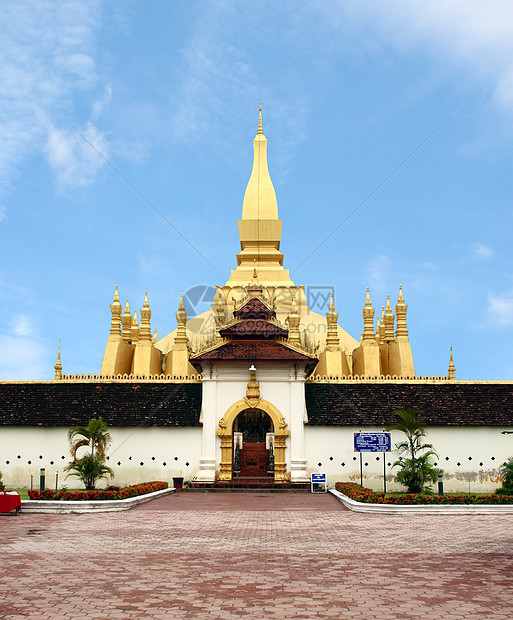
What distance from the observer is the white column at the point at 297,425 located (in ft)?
85.4

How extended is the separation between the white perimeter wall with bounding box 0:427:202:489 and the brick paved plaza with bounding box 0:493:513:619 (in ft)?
Result: 31.0

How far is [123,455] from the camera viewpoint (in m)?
26.7

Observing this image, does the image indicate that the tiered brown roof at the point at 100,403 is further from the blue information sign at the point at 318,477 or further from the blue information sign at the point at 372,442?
the blue information sign at the point at 372,442

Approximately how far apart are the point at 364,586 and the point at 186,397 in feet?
62.9

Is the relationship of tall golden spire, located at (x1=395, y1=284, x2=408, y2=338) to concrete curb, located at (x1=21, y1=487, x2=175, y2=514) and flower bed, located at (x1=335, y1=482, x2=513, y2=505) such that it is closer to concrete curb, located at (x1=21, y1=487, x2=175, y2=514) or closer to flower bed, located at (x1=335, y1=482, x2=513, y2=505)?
flower bed, located at (x1=335, y1=482, x2=513, y2=505)

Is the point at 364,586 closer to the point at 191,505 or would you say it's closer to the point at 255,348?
the point at 191,505

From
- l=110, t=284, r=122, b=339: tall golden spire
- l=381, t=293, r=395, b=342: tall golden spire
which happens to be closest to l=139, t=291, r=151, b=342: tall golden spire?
l=110, t=284, r=122, b=339: tall golden spire

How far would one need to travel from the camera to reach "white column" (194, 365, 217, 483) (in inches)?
1022

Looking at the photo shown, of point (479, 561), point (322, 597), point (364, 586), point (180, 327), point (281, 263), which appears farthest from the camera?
point (281, 263)

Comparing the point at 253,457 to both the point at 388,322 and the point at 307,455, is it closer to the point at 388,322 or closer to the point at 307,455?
the point at 307,455

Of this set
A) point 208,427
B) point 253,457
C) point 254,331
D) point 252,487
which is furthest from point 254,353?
point 252,487

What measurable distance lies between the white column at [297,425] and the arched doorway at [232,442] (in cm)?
31

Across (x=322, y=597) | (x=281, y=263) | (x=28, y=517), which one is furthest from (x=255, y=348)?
(x=322, y=597)

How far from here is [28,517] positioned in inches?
675
